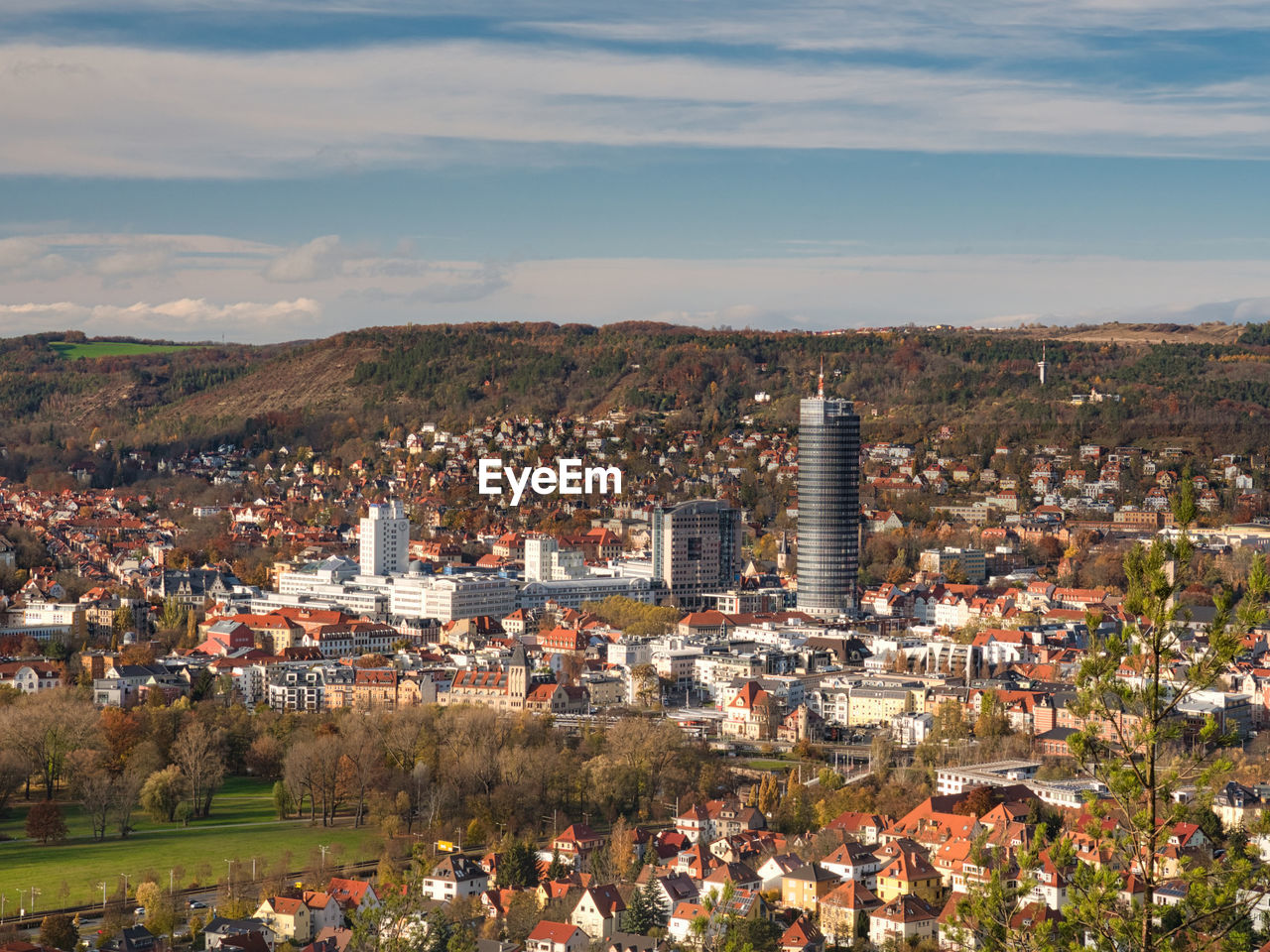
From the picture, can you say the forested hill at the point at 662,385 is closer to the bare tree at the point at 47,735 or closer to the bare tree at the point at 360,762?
the bare tree at the point at 360,762

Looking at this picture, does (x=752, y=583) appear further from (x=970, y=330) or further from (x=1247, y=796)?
(x=970, y=330)

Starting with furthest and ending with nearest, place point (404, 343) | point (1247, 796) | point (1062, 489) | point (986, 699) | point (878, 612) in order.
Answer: point (404, 343), point (1062, 489), point (878, 612), point (986, 699), point (1247, 796)

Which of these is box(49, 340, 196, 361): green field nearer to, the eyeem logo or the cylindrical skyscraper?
the eyeem logo

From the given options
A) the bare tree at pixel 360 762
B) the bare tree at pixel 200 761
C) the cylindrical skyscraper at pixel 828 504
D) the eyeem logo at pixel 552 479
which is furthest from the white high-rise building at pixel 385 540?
the bare tree at pixel 360 762

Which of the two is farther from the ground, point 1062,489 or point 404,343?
point 404,343

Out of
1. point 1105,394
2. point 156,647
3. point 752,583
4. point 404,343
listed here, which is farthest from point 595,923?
point 404,343
